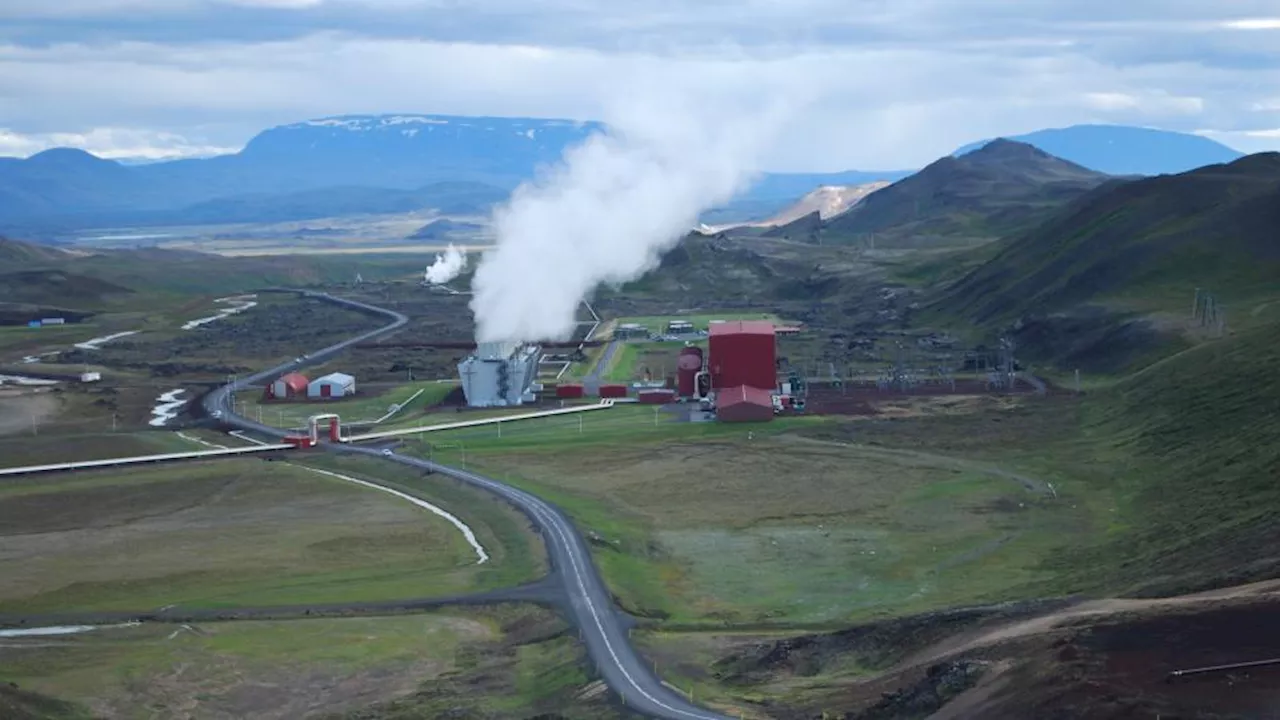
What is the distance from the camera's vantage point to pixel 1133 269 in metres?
140

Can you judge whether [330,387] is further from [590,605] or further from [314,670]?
[314,670]

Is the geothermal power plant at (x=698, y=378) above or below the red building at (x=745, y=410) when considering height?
above

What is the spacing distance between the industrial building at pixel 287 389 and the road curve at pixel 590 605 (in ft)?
59.2

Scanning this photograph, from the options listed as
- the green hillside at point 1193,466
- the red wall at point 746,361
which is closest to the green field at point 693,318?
the red wall at point 746,361

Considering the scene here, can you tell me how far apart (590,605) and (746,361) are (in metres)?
52.9

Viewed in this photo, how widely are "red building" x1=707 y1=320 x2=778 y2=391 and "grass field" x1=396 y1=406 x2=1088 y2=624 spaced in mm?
7689

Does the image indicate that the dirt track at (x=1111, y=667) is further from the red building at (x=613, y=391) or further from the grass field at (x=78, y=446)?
the red building at (x=613, y=391)

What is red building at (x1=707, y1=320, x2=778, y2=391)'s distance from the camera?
107562mm

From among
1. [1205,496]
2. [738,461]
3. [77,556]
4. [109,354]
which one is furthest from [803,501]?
[109,354]

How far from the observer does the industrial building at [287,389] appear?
4818 inches

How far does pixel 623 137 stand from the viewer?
180 m

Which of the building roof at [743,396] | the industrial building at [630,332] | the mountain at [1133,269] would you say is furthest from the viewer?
the industrial building at [630,332]

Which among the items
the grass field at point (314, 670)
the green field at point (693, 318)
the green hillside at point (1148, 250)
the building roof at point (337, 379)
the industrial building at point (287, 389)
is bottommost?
the grass field at point (314, 670)

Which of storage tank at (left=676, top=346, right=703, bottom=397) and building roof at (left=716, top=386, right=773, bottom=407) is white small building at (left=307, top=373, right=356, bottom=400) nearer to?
storage tank at (left=676, top=346, right=703, bottom=397)
